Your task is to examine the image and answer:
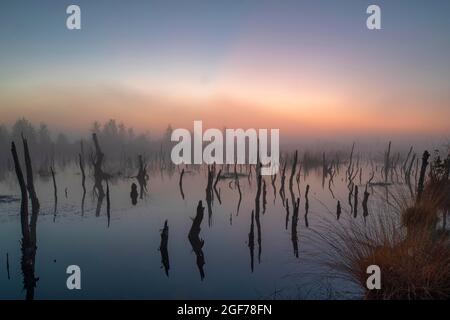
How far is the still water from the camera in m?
9.56

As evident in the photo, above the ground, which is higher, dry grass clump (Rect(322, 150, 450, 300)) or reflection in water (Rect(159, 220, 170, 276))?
dry grass clump (Rect(322, 150, 450, 300))

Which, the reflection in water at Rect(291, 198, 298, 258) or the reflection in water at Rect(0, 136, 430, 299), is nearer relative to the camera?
the reflection in water at Rect(0, 136, 430, 299)

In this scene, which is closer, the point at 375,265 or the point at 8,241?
the point at 375,265

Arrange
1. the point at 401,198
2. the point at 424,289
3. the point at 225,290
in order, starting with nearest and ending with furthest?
the point at 424,289 → the point at 401,198 → the point at 225,290

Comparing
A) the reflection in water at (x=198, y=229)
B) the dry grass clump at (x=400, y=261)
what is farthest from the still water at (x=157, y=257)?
the dry grass clump at (x=400, y=261)

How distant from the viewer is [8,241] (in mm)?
13828

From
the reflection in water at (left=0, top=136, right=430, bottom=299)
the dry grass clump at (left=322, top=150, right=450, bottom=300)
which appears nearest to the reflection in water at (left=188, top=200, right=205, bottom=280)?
the reflection in water at (left=0, top=136, right=430, bottom=299)

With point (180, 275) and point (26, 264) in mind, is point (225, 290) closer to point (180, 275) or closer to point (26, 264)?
point (180, 275)

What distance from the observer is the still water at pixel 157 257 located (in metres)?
9.56

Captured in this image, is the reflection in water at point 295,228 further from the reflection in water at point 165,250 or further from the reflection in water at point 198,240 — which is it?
the reflection in water at point 165,250

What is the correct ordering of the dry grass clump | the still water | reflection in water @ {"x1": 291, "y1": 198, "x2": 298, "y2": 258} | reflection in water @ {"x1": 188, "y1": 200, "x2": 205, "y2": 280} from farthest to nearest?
reflection in water @ {"x1": 291, "y1": 198, "x2": 298, "y2": 258}
reflection in water @ {"x1": 188, "y1": 200, "x2": 205, "y2": 280}
the still water
the dry grass clump

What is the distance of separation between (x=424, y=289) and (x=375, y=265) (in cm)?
59

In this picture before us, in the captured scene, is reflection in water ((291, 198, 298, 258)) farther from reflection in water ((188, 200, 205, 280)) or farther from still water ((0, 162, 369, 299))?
reflection in water ((188, 200, 205, 280))
